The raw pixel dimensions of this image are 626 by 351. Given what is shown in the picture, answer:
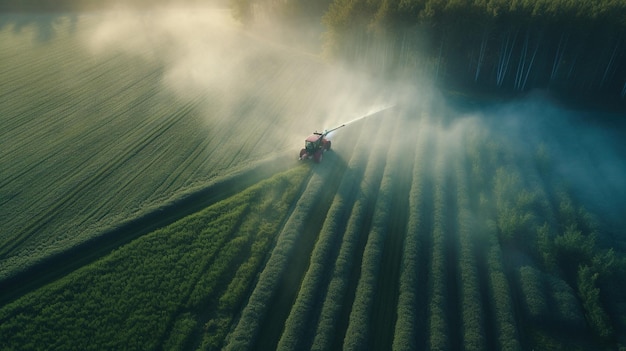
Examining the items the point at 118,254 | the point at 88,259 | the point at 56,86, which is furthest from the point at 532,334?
the point at 56,86

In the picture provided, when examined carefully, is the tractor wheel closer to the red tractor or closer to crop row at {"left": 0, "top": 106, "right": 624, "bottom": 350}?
the red tractor

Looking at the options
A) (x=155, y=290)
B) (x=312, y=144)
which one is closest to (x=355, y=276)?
(x=155, y=290)

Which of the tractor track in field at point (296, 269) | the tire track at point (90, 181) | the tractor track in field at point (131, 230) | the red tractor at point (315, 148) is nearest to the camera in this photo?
the tractor track in field at point (296, 269)

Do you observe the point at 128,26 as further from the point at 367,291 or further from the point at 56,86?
the point at 367,291

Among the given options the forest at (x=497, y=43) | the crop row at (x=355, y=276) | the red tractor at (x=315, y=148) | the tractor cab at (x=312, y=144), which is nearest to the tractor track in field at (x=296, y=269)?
the crop row at (x=355, y=276)

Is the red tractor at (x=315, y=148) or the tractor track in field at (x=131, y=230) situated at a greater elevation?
the red tractor at (x=315, y=148)

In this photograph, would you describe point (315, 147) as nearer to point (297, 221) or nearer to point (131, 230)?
point (297, 221)

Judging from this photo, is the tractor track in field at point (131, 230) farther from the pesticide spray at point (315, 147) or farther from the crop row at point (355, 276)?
the pesticide spray at point (315, 147)

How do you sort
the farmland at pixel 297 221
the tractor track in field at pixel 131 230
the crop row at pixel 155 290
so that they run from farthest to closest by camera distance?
the tractor track in field at pixel 131 230 < the farmland at pixel 297 221 < the crop row at pixel 155 290
